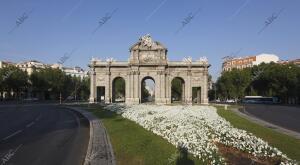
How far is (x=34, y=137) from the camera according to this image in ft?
80.2

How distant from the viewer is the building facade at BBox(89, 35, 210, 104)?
318ft

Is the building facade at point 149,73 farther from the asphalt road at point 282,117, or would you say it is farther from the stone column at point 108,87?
the asphalt road at point 282,117

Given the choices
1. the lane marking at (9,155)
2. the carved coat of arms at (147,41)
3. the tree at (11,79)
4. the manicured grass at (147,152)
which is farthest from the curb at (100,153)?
the tree at (11,79)

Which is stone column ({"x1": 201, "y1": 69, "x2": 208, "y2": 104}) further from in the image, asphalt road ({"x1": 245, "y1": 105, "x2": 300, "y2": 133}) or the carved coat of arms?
asphalt road ({"x1": 245, "y1": 105, "x2": 300, "y2": 133})

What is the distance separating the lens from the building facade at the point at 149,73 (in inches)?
3819

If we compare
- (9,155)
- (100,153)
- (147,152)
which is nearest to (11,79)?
(9,155)

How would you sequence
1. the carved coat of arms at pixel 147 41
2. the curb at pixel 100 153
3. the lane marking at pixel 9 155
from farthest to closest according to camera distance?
the carved coat of arms at pixel 147 41, the lane marking at pixel 9 155, the curb at pixel 100 153

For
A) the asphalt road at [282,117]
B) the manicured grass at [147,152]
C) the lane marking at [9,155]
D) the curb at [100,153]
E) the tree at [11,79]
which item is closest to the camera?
the manicured grass at [147,152]

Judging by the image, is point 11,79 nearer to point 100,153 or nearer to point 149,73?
point 149,73

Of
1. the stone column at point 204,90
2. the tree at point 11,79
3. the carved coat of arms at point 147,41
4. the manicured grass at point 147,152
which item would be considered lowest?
the manicured grass at point 147,152

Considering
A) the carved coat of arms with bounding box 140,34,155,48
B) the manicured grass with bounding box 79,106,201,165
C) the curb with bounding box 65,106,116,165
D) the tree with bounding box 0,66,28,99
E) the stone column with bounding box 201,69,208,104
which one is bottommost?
the curb with bounding box 65,106,116,165

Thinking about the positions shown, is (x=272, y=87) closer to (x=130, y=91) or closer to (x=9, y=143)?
(x=130, y=91)

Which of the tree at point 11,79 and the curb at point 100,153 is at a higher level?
the tree at point 11,79

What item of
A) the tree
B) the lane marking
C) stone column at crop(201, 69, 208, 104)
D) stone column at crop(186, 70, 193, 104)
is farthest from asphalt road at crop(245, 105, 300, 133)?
the tree
